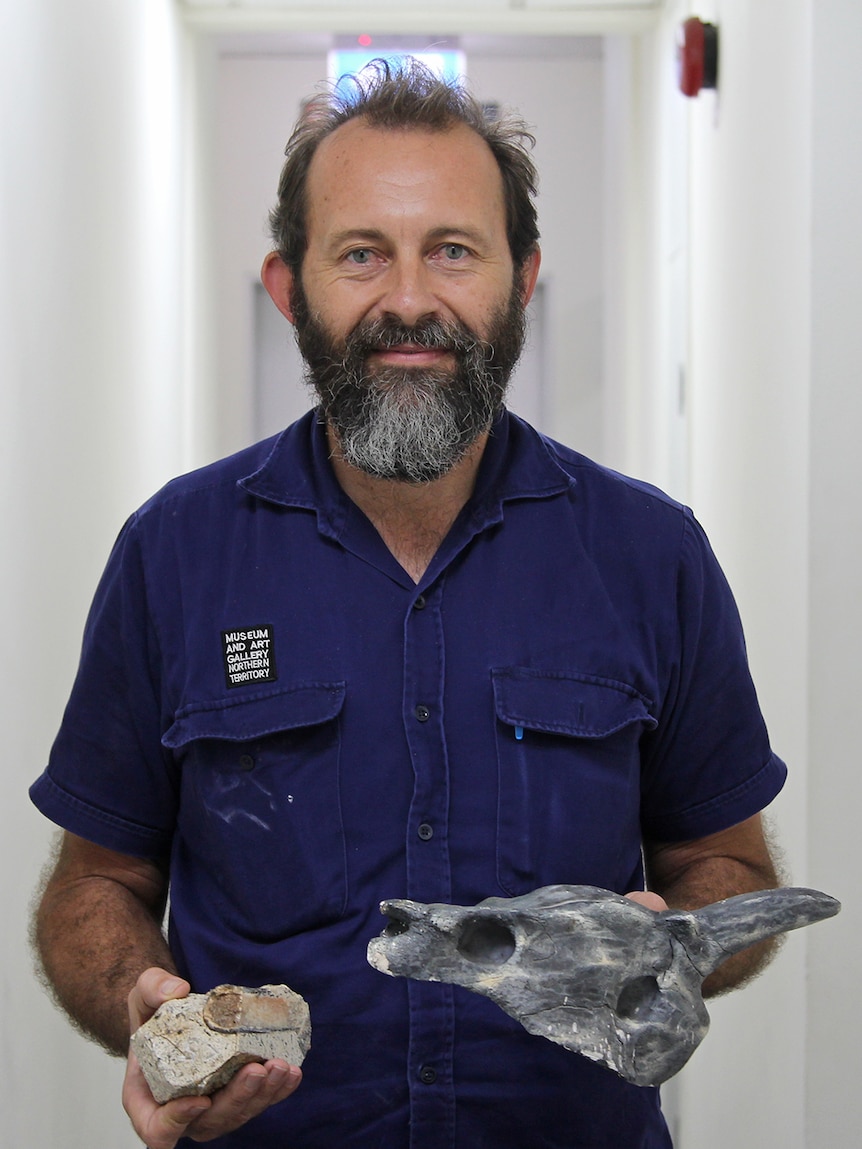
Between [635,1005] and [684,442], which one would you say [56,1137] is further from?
[684,442]

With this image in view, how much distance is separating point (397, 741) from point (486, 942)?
0.92ft

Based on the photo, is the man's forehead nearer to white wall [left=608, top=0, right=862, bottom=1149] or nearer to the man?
the man

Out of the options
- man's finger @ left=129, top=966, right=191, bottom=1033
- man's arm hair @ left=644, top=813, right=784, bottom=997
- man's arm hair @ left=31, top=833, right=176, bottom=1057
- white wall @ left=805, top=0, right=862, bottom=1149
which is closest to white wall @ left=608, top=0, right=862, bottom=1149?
white wall @ left=805, top=0, right=862, bottom=1149

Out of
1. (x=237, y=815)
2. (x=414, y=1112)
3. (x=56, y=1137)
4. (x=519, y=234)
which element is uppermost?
(x=519, y=234)

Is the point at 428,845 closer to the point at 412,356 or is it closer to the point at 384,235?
the point at 412,356

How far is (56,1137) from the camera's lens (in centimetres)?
219

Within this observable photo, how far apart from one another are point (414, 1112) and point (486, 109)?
116 centimetres

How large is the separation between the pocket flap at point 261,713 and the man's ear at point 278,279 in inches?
20.2

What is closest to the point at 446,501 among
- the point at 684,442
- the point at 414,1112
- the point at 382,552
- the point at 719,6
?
the point at 382,552

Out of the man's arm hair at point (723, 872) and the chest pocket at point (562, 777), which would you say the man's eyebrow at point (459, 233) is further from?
the man's arm hair at point (723, 872)

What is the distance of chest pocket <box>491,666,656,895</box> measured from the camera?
139cm

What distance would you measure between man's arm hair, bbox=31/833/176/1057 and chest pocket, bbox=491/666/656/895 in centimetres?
40

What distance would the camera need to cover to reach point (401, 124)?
5.11 ft

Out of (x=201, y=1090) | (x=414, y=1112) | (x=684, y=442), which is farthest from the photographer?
(x=684, y=442)
